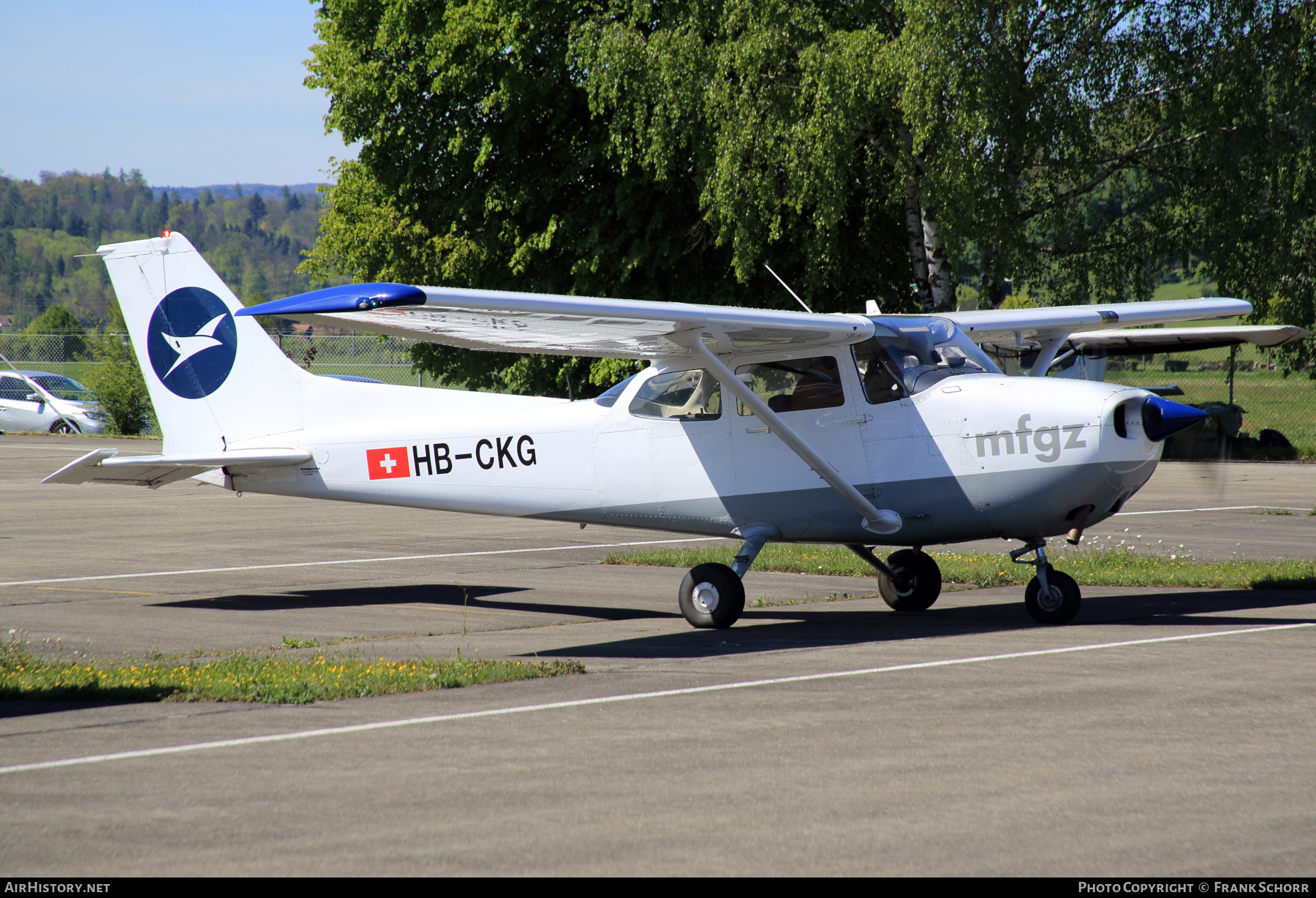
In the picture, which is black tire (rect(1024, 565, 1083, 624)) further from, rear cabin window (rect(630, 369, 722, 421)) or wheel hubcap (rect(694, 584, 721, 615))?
rear cabin window (rect(630, 369, 722, 421))

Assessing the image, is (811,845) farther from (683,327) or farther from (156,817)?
(683,327)

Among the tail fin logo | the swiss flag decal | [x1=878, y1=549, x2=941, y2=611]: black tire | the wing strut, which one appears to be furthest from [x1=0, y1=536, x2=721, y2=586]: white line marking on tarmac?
the wing strut

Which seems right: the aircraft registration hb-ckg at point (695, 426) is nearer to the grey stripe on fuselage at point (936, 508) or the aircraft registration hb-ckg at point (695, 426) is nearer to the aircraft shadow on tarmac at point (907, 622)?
the grey stripe on fuselage at point (936, 508)

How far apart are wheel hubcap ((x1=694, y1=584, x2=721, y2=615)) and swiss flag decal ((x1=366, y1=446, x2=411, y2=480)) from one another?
3.34 metres

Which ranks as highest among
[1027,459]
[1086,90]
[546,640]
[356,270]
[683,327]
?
[1086,90]

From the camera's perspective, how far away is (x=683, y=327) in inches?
380

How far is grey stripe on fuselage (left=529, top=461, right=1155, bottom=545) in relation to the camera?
9.40 m

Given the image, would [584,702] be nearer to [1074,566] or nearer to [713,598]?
[713,598]

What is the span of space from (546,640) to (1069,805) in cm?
550

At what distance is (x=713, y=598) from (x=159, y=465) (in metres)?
5.47

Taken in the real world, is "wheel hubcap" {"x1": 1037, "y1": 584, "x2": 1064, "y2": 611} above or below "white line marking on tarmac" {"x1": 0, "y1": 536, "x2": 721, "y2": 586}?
above

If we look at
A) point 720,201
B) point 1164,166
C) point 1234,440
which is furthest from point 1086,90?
point 1234,440

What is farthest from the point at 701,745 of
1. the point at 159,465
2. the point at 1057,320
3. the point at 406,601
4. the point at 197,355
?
the point at 197,355

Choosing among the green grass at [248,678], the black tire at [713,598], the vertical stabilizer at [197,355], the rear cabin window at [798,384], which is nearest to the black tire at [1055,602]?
the rear cabin window at [798,384]
